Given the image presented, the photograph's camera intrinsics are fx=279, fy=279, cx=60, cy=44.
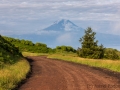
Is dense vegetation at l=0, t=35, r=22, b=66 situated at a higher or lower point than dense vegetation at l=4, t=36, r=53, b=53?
lower

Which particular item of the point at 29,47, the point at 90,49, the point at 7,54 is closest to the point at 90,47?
the point at 90,49

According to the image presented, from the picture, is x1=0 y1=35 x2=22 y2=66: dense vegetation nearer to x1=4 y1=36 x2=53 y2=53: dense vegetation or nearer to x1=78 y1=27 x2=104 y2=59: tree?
x1=78 y1=27 x2=104 y2=59: tree

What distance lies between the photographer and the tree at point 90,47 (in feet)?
194

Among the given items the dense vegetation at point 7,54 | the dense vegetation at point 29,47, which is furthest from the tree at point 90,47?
the dense vegetation at point 29,47

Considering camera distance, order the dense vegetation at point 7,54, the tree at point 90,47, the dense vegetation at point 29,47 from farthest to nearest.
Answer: the dense vegetation at point 29,47
the tree at point 90,47
the dense vegetation at point 7,54

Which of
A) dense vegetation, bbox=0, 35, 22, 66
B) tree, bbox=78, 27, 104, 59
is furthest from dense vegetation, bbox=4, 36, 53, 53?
dense vegetation, bbox=0, 35, 22, 66

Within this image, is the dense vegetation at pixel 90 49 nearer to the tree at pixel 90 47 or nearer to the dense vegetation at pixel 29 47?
the tree at pixel 90 47

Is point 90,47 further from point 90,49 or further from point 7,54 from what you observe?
point 7,54

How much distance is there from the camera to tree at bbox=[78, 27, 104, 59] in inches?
2327

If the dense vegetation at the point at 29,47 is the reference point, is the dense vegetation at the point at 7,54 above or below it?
below

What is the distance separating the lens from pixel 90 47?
60.4 m

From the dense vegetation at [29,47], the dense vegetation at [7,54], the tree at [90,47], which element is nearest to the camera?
the dense vegetation at [7,54]

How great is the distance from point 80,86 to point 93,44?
45.3 m

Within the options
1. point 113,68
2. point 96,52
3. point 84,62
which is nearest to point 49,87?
point 113,68
